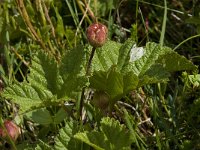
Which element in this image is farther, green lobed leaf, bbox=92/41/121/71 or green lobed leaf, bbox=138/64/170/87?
green lobed leaf, bbox=92/41/121/71

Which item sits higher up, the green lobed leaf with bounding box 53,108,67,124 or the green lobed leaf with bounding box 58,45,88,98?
the green lobed leaf with bounding box 58,45,88,98

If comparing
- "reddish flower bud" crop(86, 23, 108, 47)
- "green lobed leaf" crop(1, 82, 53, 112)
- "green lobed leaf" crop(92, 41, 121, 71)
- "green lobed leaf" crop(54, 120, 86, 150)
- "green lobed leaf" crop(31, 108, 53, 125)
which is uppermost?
"reddish flower bud" crop(86, 23, 108, 47)

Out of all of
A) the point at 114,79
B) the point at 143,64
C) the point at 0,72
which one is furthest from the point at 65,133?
the point at 0,72

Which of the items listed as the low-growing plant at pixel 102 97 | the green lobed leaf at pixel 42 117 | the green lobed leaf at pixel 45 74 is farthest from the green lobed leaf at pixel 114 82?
the green lobed leaf at pixel 42 117

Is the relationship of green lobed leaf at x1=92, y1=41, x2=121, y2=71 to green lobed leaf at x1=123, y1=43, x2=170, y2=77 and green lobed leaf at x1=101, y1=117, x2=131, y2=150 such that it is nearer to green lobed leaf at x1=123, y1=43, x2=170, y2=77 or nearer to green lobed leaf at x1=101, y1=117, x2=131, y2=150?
green lobed leaf at x1=123, y1=43, x2=170, y2=77

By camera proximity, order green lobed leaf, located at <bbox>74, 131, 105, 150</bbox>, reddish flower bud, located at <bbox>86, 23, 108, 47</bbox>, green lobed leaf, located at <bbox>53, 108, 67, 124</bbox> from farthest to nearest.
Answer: green lobed leaf, located at <bbox>53, 108, 67, 124</bbox>, reddish flower bud, located at <bbox>86, 23, 108, 47</bbox>, green lobed leaf, located at <bbox>74, 131, 105, 150</bbox>

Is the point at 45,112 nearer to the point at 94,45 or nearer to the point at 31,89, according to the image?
the point at 31,89

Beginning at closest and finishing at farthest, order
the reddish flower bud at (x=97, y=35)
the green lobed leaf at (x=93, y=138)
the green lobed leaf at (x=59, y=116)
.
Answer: the green lobed leaf at (x=93, y=138)
the reddish flower bud at (x=97, y=35)
the green lobed leaf at (x=59, y=116)

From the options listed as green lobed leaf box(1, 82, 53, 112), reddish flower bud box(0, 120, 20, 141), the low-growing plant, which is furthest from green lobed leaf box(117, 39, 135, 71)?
reddish flower bud box(0, 120, 20, 141)

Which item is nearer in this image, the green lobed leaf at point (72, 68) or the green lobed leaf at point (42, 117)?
the green lobed leaf at point (72, 68)

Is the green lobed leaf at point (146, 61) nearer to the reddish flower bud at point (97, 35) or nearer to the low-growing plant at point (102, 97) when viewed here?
the low-growing plant at point (102, 97)

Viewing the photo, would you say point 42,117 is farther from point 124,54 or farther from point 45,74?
point 124,54
